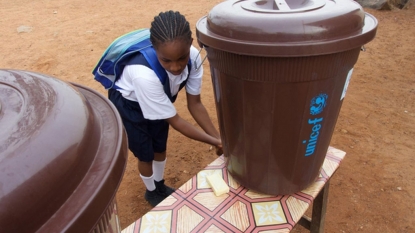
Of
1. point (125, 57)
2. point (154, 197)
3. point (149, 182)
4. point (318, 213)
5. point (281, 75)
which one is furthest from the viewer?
point (154, 197)

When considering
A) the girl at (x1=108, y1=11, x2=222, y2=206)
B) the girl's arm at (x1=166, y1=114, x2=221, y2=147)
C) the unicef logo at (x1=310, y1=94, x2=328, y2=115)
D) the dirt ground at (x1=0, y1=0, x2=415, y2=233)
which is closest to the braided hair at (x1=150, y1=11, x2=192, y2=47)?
the girl at (x1=108, y1=11, x2=222, y2=206)

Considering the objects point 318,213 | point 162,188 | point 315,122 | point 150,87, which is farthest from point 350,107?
point 150,87

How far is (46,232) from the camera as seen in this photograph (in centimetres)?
51

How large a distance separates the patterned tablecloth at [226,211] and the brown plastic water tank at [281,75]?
0.07 meters

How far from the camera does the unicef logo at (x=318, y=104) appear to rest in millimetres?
1180

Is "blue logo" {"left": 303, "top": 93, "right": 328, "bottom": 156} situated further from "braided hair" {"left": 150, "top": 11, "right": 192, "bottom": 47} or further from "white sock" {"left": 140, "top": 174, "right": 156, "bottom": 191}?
"white sock" {"left": 140, "top": 174, "right": 156, "bottom": 191}

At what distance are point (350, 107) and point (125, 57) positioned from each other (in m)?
2.54

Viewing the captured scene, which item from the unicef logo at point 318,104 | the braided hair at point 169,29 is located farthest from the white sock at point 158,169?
the unicef logo at point 318,104

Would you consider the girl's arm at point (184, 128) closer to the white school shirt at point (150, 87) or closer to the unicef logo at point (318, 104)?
the white school shirt at point (150, 87)

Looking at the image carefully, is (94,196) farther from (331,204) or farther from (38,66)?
(38,66)

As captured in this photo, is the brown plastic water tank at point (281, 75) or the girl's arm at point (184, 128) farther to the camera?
the girl's arm at point (184, 128)

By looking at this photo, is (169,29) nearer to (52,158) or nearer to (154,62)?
(154,62)

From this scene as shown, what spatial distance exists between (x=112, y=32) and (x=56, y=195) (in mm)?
5547

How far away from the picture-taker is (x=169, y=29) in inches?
54.9
